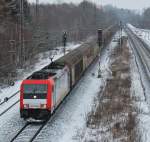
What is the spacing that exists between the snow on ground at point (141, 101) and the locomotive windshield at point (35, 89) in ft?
16.7

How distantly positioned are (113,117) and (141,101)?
4926mm

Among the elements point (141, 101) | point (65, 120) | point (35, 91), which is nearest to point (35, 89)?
point (35, 91)

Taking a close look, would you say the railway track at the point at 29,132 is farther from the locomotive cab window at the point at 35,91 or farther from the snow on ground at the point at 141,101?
the snow on ground at the point at 141,101

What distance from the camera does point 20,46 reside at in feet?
146

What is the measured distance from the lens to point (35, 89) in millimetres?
22438

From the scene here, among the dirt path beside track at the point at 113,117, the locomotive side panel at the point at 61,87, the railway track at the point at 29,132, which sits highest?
the locomotive side panel at the point at 61,87

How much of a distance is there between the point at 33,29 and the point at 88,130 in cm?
4267

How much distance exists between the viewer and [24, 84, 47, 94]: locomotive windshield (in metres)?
22.4

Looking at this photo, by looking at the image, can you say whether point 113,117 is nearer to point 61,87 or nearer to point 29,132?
point 61,87

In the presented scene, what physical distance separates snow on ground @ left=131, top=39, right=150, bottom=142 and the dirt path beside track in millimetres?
317

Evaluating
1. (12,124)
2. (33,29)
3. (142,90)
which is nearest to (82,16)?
(33,29)

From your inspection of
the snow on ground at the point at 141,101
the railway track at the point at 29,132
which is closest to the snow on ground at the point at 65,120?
the railway track at the point at 29,132

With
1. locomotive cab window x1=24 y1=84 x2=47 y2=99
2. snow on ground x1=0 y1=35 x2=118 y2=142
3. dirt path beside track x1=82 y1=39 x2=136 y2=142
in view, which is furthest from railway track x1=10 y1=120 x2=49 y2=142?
dirt path beside track x1=82 y1=39 x2=136 y2=142

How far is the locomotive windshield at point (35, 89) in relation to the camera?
22.4 m
